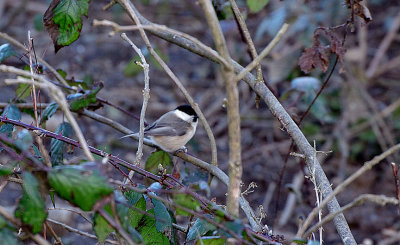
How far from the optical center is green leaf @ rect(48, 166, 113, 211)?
1.28 metres

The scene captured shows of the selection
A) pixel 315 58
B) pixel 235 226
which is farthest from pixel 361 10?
pixel 235 226

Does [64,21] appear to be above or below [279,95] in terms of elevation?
above

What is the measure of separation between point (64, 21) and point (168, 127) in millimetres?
1575

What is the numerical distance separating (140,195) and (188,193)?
0.37 m

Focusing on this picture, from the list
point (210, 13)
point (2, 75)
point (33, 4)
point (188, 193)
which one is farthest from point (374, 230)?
point (33, 4)

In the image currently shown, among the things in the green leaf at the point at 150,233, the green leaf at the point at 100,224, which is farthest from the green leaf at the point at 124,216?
the green leaf at the point at 150,233

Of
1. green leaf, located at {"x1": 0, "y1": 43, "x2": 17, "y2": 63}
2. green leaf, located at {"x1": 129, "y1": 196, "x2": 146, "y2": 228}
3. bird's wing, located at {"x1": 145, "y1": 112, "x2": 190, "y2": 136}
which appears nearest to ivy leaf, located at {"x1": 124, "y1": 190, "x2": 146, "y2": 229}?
green leaf, located at {"x1": 129, "y1": 196, "x2": 146, "y2": 228}

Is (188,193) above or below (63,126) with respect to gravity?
above

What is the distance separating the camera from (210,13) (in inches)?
50.5

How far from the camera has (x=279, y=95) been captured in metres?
3.78

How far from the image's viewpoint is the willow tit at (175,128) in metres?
3.31

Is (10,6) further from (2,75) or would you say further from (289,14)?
(289,14)

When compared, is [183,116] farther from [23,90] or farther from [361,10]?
[361,10]

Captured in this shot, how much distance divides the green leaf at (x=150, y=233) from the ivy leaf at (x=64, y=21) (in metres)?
0.81
